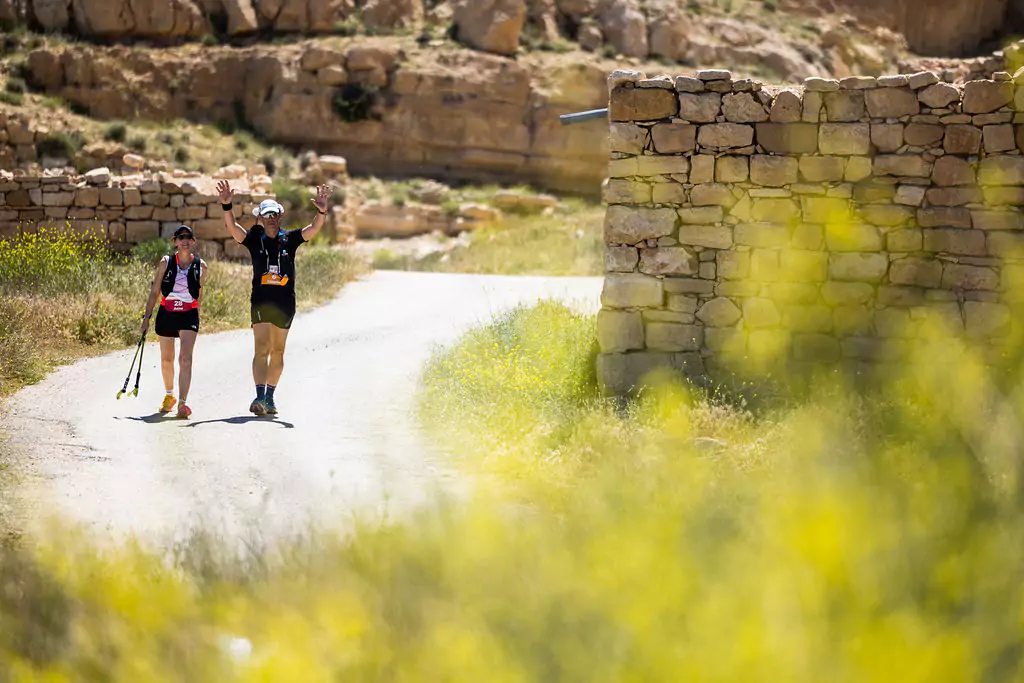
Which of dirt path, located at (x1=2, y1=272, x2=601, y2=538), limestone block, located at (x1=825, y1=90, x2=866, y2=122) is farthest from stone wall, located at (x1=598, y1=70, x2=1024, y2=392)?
dirt path, located at (x1=2, y1=272, x2=601, y2=538)

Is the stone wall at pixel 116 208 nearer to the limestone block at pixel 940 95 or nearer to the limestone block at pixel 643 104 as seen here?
the limestone block at pixel 643 104

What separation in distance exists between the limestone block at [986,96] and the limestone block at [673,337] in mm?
2726

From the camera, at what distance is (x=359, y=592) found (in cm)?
360

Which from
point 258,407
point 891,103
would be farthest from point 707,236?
point 258,407

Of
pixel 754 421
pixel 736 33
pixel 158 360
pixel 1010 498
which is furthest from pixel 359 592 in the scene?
pixel 736 33

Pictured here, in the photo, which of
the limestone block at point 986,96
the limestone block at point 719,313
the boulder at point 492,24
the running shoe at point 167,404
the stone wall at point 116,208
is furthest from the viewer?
the boulder at point 492,24

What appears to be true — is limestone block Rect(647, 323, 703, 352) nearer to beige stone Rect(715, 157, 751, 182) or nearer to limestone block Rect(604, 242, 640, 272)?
limestone block Rect(604, 242, 640, 272)

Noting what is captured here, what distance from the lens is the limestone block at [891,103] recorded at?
8.09m

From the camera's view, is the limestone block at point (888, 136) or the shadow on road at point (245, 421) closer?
the limestone block at point (888, 136)

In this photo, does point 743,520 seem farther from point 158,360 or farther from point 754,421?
point 158,360

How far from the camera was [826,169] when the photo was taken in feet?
26.9

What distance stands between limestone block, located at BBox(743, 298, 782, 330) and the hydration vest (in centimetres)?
464

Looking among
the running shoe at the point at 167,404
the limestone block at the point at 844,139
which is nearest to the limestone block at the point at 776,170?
the limestone block at the point at 844,139

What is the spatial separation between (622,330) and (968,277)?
274cm
